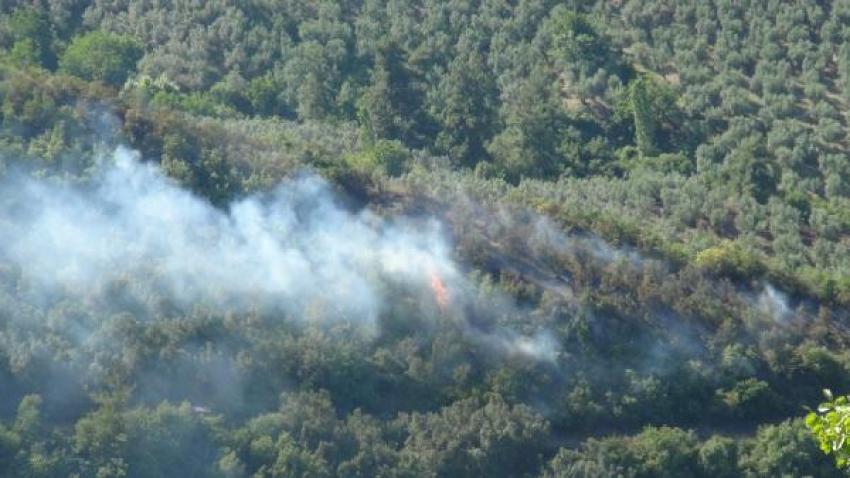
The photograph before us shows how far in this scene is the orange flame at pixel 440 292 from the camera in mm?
40875

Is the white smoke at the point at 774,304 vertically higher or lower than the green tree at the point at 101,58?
lower

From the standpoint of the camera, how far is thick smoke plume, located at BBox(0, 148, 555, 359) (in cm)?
3991

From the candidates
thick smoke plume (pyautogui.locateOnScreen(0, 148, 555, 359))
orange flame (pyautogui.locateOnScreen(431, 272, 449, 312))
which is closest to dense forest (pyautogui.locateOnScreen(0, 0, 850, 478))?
thick smoke plume (pyautogui.locateOnScreen(0, 148, 555, 359))

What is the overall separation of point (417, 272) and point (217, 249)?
540 cm

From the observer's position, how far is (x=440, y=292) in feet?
135

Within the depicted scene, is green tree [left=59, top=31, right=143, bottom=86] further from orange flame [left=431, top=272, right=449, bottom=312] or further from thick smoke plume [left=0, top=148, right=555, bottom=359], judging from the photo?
orange flame [left=431, top=272, right=449, bottom=312]

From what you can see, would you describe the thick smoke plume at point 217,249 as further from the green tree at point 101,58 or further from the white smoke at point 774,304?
the green tree at point 101,58

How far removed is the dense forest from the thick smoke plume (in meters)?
0.08

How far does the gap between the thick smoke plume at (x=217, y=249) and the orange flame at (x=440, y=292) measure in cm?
5

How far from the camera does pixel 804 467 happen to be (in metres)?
38.6

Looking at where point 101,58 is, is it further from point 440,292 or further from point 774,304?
point 774,304

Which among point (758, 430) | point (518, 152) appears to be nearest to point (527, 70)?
point (518, 152)

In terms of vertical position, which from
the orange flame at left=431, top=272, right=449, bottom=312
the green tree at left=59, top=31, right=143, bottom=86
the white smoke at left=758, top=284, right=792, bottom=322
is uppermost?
the green tree at left=59, top=31, right=143, bottom=86

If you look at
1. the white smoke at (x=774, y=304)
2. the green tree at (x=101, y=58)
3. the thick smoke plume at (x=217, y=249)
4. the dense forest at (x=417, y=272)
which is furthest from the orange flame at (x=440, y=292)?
the green tree at (x=101, y=58)
